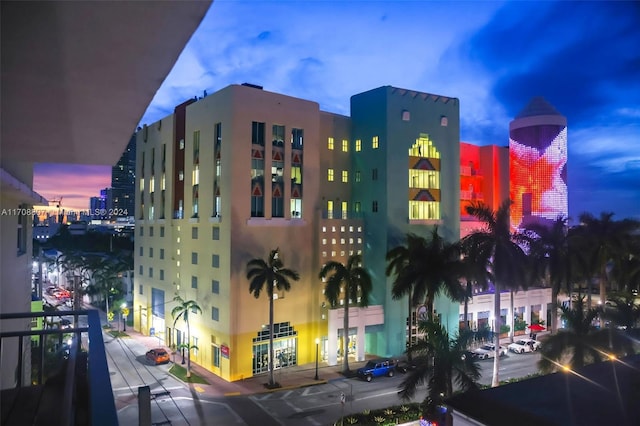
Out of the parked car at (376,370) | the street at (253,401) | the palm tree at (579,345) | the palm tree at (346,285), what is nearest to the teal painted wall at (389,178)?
the parked car at (376,370)

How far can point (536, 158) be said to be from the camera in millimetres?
55188

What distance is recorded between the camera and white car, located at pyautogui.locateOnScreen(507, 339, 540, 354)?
40.2m

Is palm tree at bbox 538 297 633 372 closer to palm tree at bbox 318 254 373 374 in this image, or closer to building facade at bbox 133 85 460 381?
palm tree at bbox 318 254 373 374

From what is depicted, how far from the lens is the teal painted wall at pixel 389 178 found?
125ft

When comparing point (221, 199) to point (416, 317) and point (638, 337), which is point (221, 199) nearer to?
point (416, 317)

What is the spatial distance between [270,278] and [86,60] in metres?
28.3

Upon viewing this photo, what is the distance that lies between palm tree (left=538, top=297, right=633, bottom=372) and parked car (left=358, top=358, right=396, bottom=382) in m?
12.8

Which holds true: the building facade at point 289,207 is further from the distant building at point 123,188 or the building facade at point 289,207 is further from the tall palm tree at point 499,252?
the distant building at point 123,188

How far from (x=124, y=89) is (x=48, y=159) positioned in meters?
5.22

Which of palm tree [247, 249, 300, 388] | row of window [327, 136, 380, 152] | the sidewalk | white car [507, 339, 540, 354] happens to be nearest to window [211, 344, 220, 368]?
the sidewalk

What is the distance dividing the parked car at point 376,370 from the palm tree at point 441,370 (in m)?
13.9

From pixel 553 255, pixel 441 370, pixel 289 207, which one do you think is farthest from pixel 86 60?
pixel 553 255

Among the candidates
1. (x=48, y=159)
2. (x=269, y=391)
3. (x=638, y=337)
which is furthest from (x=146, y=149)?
(x=638, y=337)

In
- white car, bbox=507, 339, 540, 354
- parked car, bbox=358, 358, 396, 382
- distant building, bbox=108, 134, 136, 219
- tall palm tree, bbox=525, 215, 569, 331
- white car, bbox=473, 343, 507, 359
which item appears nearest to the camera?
tall palm tree, bbox=525, 215, 569, 331
